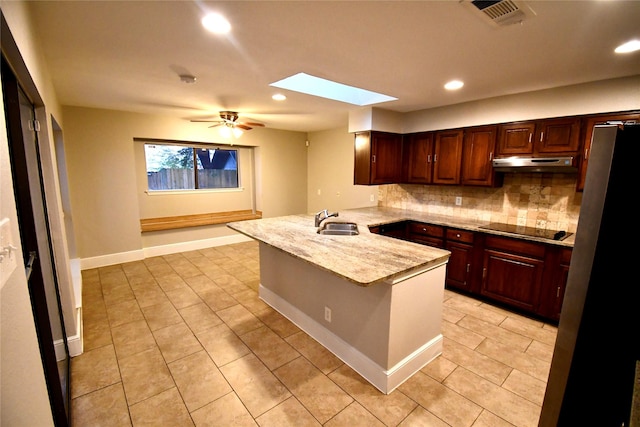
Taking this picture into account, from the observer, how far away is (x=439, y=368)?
2211 millimetres

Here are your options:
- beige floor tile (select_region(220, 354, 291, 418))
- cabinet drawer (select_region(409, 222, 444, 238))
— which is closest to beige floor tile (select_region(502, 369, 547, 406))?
beige floor tile (select_region(220, 354, 291, 418))

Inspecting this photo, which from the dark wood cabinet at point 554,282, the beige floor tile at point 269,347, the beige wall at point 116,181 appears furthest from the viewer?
the beige wall at point 116,181

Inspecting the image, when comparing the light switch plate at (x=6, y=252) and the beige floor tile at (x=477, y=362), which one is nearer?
the light switch plate at (x=6, y=252)

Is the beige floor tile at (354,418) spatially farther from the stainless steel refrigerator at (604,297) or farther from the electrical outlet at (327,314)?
the stainless steel refrigerator at (604,297)

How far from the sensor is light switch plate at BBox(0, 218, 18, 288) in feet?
2.37

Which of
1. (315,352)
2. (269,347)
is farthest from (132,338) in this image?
(315,352)

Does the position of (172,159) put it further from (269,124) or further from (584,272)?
(584,272)

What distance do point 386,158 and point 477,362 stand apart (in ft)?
8.96

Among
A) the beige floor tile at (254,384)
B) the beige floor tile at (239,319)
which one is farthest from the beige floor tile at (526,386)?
the beige floor tile at (239,319)

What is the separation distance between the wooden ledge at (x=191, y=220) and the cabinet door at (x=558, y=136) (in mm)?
4739

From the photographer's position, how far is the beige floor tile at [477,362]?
2137 mm

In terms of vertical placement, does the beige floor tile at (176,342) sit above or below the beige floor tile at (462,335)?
below

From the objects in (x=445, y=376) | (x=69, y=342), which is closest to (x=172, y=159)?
(x=69, y=342)

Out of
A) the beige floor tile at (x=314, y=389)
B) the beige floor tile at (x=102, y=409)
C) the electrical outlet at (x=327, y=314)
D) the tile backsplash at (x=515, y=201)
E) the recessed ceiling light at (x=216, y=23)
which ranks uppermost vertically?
the recessed ceiling light at (x=216, y=23)
